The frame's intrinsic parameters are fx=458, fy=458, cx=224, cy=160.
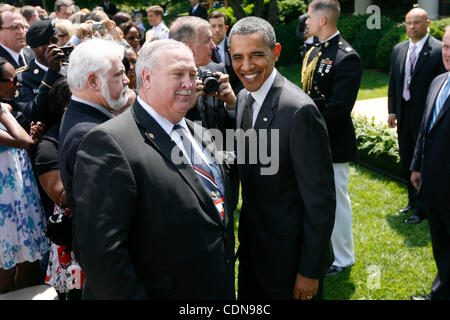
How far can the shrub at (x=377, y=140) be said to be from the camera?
293 inches

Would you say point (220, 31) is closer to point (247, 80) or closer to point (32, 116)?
point (32, 116)

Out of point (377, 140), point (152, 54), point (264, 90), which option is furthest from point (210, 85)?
point (377, 140)

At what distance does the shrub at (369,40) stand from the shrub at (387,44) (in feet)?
1.99

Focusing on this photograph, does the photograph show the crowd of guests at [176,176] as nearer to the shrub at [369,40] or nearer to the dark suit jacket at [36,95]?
the dark suit jacket at [36,95]

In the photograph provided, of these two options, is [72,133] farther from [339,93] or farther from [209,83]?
[339,93]

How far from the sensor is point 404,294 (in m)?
4.37

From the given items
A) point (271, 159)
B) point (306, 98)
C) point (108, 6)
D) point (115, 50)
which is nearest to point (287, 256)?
point (271, 159)

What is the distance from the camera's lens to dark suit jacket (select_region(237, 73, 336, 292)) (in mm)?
2699

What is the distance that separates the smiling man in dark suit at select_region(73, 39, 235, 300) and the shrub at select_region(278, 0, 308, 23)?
22.1m

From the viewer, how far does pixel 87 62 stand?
9.67 feet

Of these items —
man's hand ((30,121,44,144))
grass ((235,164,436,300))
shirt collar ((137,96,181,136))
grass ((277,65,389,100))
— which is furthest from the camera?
grass ((277,65,389,100))

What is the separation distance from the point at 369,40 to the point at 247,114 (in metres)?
15.2

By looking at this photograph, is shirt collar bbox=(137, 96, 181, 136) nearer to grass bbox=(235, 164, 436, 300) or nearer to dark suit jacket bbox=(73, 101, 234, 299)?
dark suit jacket bbox=(73, 101, 234, 299)

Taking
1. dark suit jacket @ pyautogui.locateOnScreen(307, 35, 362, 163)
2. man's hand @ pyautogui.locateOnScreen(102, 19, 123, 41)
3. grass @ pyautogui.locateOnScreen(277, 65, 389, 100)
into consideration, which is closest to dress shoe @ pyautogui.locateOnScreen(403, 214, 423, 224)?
dark suit jacket @ pyautogui.locateOnScreen(307, 35, 362, 163)
